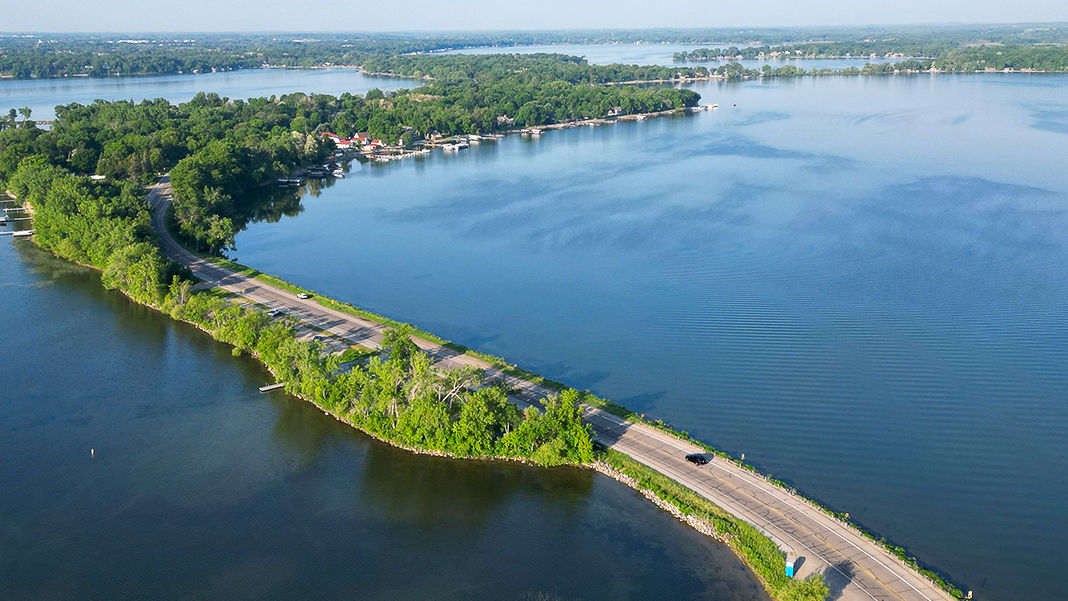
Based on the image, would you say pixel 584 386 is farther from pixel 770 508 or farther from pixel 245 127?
pixel 245 127

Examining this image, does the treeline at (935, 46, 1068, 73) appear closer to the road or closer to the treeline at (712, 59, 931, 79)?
the treeline at (712, 59, 931, 79)

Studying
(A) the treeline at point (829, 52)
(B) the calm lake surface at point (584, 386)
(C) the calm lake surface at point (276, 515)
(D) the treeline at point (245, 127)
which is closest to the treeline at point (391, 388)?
(C) the calm lake surface at point (276, 515)

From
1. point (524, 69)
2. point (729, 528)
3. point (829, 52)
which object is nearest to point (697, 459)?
point (729, 528)

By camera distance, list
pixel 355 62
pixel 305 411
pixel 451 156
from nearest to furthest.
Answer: pixel 305 411
pixel 451 156
pixel 355 62

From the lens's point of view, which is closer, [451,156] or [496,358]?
[496,358]

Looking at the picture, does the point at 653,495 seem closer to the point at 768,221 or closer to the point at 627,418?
the point at 627,418

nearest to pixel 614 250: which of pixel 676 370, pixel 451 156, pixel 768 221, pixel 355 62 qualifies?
pixel 768 221

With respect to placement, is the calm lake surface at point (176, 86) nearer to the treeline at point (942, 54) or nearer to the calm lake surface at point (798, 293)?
the calm lake surface at point (798, 293)
